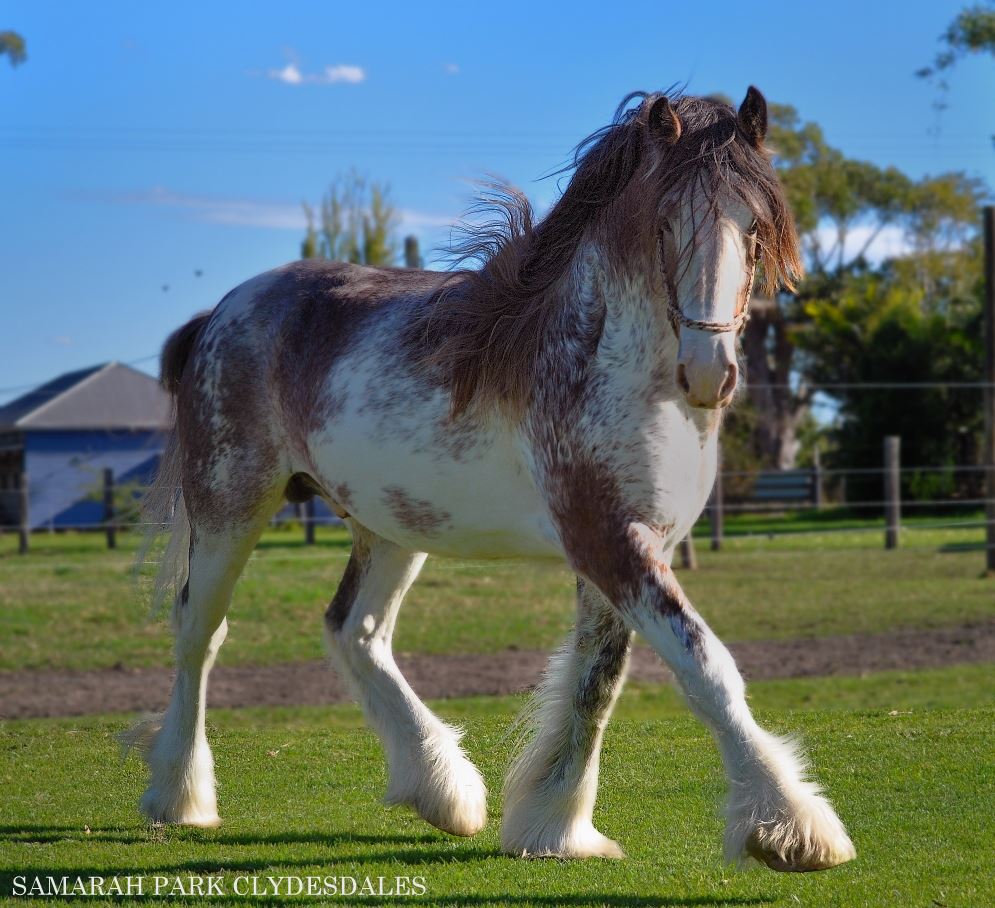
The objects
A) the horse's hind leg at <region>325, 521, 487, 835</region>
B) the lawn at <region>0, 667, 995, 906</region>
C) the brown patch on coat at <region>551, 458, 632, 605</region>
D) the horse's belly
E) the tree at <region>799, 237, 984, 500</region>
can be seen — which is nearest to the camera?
the brown patch on coat at <region>551, 458, 632, 605</region>

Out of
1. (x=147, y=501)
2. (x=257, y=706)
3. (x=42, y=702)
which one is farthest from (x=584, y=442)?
(x=42, y=702)

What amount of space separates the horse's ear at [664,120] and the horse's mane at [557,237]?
27 millimetres

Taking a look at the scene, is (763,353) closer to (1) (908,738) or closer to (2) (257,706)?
(2) (257,706)

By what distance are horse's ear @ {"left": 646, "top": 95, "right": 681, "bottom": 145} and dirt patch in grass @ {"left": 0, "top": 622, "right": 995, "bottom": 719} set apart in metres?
5.88

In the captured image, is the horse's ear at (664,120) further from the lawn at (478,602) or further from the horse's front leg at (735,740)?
the lawn at (478,602)

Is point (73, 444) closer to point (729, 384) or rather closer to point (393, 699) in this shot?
point (393, 699)

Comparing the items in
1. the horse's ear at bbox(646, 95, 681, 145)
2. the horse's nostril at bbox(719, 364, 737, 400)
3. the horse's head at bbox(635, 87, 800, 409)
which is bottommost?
the horse's nostril at bbox(719, 364, 737, 400)

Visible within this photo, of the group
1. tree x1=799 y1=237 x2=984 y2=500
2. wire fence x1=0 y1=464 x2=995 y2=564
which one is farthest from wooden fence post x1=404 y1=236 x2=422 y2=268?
tree x1=799 y1=237 x2=984 y2=500

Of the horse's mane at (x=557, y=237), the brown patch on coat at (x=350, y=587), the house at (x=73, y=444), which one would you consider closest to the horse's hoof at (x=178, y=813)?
the brown patch on coat at (x=350, y=587)

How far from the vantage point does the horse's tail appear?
526 cm

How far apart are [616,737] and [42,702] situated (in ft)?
16.1

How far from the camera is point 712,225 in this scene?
3.26 m

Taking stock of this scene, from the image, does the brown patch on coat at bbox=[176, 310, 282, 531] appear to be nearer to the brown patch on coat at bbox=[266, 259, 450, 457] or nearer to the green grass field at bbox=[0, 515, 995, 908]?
the brown patch on coat at bbox=[266, 259, 450, 457]

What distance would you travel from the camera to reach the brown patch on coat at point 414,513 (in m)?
4.04
